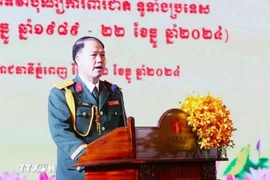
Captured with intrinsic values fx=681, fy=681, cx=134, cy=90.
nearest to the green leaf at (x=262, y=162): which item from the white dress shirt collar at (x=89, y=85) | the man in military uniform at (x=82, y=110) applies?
the man in military uniform at (x=82, y=110)

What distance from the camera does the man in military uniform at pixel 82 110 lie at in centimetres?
290

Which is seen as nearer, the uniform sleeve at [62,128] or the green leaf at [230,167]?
the uniform sleeve at [62,128]

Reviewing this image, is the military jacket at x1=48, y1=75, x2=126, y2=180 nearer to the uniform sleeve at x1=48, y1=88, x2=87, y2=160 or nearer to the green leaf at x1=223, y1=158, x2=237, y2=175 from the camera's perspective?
the uniform sleeve at x1=48, y1=88, x2=87, y2=160

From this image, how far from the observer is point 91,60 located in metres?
3.09

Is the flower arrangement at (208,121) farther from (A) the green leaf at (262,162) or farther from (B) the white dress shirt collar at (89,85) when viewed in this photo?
(A) the green leaf at (262,162)

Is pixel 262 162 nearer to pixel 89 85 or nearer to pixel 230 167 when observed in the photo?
pixel 230 167

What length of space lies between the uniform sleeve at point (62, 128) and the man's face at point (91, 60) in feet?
0.55

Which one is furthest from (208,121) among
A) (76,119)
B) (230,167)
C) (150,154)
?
(230,167)

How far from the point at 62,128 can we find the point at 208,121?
680 millimetres

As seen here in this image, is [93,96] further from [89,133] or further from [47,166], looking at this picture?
[47,166]

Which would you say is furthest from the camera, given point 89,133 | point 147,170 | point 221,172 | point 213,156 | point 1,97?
point 221,172

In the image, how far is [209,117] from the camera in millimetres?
2566

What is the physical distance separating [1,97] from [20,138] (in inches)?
9.8

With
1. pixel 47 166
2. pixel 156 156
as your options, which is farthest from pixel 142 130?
pixel 47 166
